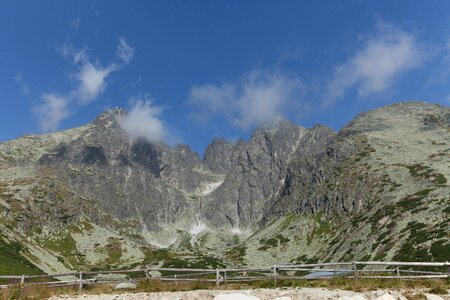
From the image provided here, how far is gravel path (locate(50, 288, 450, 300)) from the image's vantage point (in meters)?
23.3

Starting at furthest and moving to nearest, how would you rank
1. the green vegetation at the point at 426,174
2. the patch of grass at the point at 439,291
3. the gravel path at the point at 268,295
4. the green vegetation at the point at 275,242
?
the green vegetation at the point at 275,242 < the green vegetation at the point at 426,174 < the patch of grass at the point at 439,291 < the gravel path at the point at 268,295

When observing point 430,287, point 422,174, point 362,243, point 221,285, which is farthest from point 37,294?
point 422,174

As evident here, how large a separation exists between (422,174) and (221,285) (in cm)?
15105

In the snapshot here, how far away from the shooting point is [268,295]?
25.3 meters

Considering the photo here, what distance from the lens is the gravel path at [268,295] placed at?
23312 millimetres

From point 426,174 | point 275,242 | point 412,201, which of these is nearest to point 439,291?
point 412,201

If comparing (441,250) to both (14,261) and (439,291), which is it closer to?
(439,291)

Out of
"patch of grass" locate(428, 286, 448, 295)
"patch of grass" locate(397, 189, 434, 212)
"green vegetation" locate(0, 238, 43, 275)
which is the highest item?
"patch of grass" locate(397, 189, 434, 212)

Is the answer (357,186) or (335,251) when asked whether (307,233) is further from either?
(335,251)

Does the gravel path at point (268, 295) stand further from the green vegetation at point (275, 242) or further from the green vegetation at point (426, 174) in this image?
the green vegetation at point (275, 242)

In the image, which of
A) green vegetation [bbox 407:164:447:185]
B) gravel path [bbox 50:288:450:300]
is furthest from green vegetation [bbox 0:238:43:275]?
green vegetation [bbox 407:164:447:185]

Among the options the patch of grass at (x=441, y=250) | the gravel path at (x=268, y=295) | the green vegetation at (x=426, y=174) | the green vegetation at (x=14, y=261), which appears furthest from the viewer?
the green vegetation at (x=426, y=174)

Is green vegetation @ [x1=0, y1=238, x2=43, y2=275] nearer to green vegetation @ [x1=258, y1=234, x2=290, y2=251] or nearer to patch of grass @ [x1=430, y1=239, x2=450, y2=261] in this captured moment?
green vegetation @ [x1=258, y1=234, x2=290, y2=251]

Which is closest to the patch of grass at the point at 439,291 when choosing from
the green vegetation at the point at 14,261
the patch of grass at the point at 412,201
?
the patch of grass at the point at 412,201
